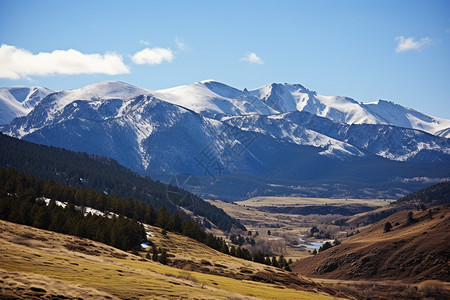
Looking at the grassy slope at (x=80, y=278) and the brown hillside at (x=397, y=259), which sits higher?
the brown hillside at (x=397, y=259)

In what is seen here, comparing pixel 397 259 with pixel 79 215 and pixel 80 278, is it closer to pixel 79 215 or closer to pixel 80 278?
pixel 79 215

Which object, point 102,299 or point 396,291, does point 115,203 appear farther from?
point 102,299

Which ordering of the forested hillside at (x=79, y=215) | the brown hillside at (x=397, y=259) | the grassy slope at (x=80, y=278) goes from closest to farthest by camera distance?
the grassy slope at (x=80, y=278), the forested hillside at (x=79, y=215), the brown hillside at (x=397, y=259)

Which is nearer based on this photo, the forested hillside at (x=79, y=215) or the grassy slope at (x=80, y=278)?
the grassy slope at (x=80, y=278)

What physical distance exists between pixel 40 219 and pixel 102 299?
7198 centimetres

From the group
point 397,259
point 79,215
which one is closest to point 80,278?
point 79,215

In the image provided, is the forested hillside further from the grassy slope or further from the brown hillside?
the brown hillside

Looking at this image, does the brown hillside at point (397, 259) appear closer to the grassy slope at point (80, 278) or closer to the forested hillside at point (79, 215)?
the forested hillside at point (79, 215)

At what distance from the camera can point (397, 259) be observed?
171 meters

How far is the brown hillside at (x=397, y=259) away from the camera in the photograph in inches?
6289

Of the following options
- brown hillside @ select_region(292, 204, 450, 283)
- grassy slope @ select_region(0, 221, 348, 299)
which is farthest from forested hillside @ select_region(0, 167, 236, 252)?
brown hillside @ select_region(292, 204, 450, 283)

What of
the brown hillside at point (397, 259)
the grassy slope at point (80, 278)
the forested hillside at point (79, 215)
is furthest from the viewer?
the brown hillside at point (397, 259)

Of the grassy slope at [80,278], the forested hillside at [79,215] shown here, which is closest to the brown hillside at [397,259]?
the forested hillside at [79,215]

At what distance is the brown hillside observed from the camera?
160 meters
